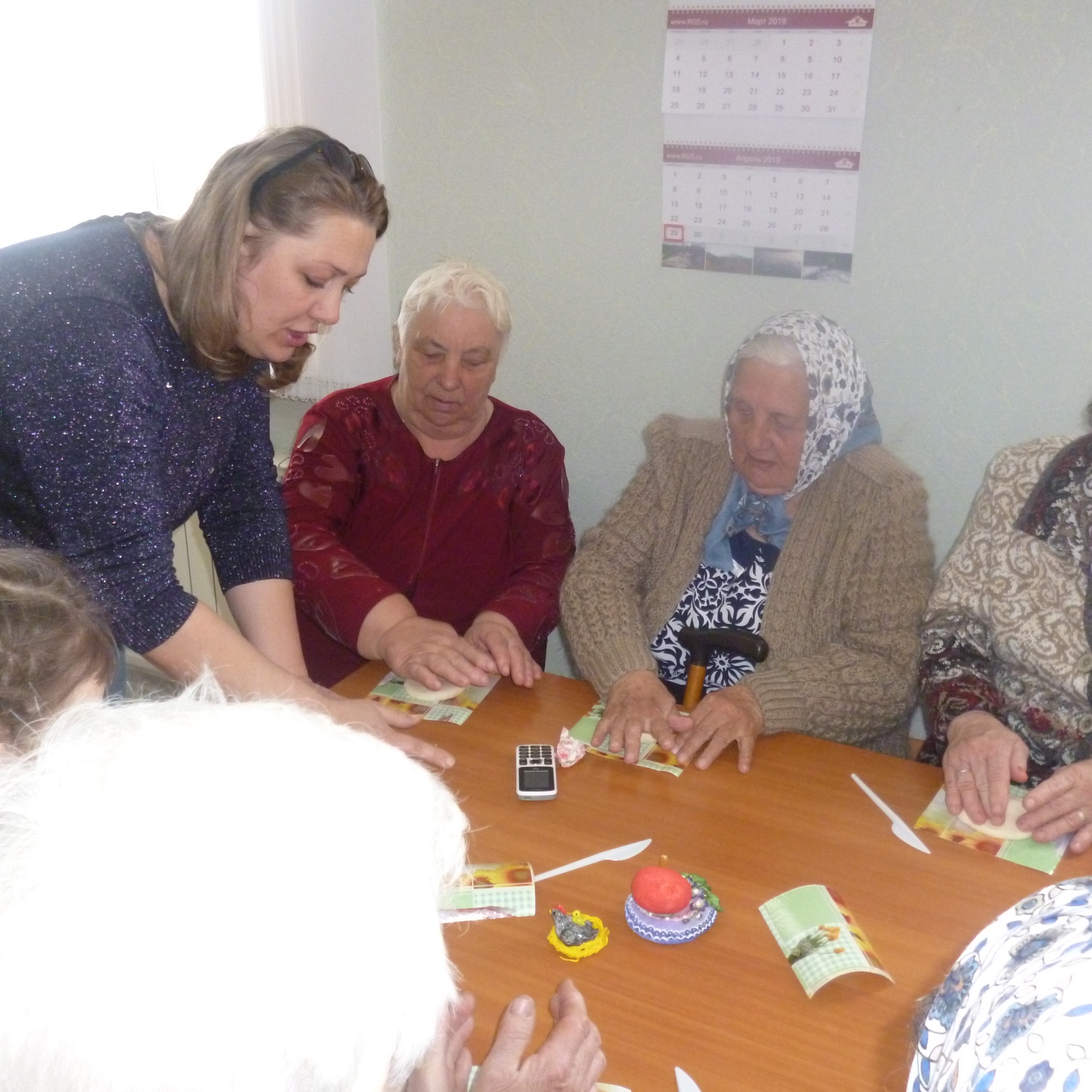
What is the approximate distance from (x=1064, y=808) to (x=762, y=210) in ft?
5.27

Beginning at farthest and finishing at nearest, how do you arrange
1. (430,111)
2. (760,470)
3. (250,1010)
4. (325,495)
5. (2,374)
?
(430,111) < (325,495) < (760,470) < (2,374) < (250,1010)

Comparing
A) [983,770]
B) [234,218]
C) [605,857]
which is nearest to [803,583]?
[983,770]

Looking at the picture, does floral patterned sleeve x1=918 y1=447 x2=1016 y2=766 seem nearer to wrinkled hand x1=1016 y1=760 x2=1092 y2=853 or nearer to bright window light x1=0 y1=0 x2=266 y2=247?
wrinkled hand x1=1016 y1=760 x2=1092 y2=853

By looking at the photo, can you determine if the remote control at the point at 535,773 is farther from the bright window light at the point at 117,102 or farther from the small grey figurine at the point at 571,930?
the bright window light at the point at 117,102

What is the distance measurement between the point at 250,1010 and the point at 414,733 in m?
1.10

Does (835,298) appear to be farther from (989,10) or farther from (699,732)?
(699,732)

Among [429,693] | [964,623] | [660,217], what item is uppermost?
[660,217]

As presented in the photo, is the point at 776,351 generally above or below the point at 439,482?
above

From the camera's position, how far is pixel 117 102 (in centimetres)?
296

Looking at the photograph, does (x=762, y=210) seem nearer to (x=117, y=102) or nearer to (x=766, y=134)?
(x=766, y=134)

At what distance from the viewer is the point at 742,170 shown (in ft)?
8.25

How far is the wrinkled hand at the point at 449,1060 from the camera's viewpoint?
0.93m

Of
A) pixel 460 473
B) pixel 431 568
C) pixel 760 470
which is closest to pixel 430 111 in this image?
pixel 460 473

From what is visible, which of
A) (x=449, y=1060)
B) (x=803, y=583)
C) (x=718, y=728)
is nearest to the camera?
A: (x=449, y=1060)
